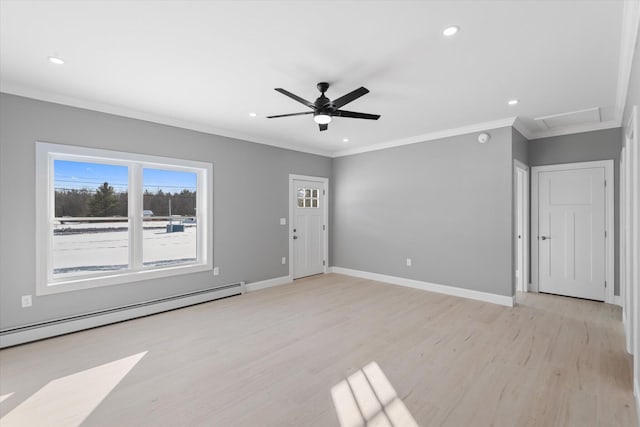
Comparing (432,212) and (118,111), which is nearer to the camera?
(118,111)

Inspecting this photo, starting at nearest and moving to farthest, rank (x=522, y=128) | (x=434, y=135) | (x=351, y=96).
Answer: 1. (x=351, y=96)
2. (x=522, y=128)
3. (x=434, y=135)

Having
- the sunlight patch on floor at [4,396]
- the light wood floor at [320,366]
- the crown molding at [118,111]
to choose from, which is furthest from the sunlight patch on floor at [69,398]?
the crown molding at [118,111]

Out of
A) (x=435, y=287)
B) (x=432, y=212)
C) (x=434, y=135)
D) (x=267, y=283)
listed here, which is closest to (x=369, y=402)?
(x=435, y=287)

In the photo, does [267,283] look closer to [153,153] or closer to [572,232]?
[153,153]

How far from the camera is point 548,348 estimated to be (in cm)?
288

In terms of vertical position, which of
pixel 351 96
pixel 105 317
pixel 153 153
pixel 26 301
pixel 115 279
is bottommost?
pixel 105 317

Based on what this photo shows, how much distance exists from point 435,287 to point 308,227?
103 inches

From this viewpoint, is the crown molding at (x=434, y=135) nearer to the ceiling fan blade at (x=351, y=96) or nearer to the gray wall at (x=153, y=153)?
the gray wall at (x=153, y=153)

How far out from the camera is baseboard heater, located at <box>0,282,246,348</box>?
9.82ft

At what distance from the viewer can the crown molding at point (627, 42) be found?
181 cm

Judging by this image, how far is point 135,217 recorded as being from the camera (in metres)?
3.83

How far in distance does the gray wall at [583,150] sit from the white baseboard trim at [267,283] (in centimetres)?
467

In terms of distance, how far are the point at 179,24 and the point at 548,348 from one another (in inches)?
167

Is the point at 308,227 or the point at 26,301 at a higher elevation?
the point at 308,227
